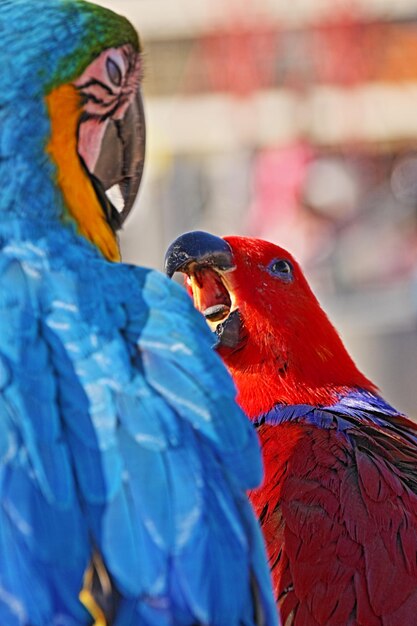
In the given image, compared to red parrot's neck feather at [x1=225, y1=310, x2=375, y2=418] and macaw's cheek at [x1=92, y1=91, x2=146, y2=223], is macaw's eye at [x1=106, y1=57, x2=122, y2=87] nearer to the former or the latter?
macaw's cheek at [x1=92, y1=91, x2=146, y2=223]

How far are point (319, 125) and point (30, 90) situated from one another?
12.5ft

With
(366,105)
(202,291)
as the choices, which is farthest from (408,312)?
(202,291)

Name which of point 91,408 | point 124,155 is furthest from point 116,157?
point 91,408

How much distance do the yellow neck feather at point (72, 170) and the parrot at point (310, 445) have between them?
215mm

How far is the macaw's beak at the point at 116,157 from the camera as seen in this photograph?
1044mm

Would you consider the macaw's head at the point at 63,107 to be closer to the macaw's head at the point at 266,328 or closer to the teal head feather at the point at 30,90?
the teal head feather at the point at 30,90

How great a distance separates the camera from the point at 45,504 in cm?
80

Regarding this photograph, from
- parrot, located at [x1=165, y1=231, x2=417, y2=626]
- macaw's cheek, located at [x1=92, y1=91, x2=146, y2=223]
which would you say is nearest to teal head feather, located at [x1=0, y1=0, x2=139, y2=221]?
macaw's cheek, located at [x1=92, y1=91, x2=146, y2=223]

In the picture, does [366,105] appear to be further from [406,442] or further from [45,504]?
[45,504]

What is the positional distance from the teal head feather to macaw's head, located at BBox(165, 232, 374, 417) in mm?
Answer: 453

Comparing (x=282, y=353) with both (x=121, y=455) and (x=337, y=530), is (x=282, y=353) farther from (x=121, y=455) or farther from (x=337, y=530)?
(x=121, y=455)

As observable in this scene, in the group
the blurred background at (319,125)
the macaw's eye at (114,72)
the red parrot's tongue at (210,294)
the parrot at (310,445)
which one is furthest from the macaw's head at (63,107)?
the blurred background at (319,125)

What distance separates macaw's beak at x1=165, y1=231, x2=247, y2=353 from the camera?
4.40 ft

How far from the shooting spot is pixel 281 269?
1486mm
